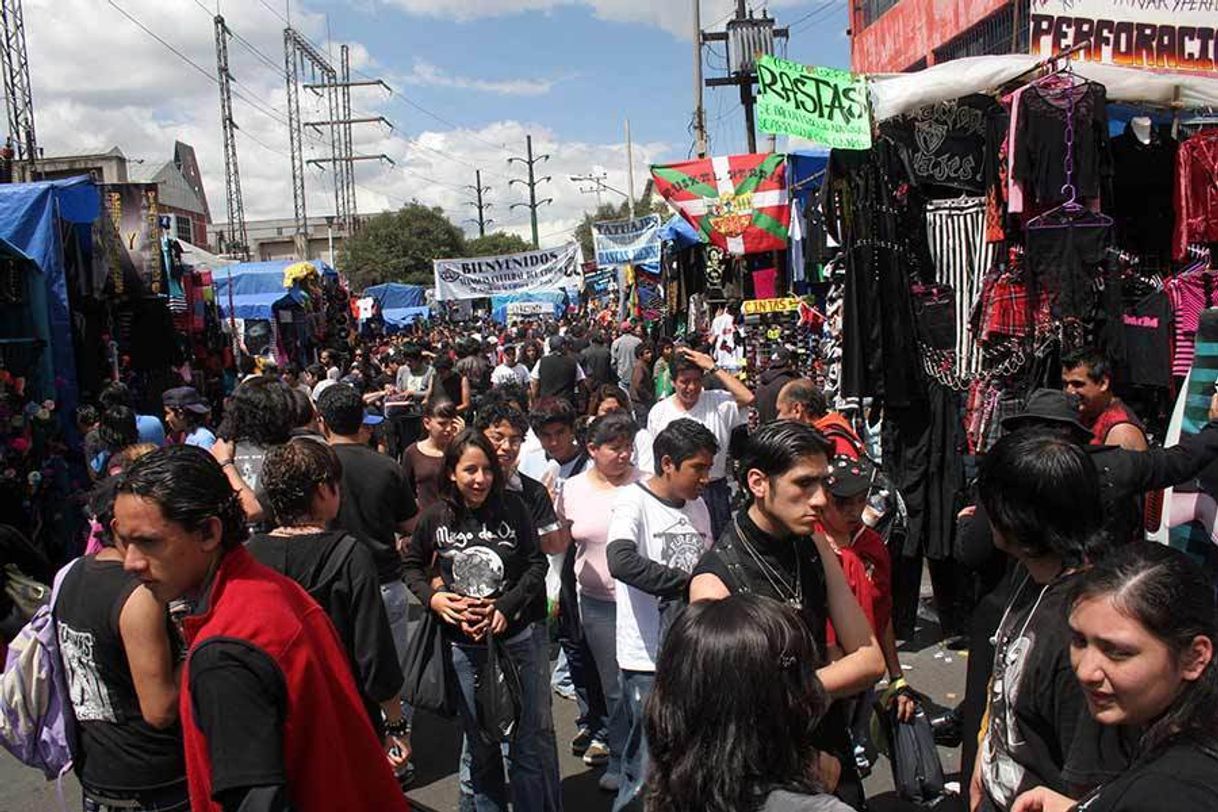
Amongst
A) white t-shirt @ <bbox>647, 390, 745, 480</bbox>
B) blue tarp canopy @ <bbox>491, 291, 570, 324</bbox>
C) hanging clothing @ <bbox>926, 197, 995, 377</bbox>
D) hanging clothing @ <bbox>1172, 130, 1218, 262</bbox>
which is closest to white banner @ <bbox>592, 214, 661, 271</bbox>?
hanging clothing @ <bbox>926, 197, 995, 377</bbox>

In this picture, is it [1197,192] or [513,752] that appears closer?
[513,752]

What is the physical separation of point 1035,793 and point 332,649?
158 centimetres

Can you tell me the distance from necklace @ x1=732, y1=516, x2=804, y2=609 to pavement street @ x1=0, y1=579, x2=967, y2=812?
2.16m

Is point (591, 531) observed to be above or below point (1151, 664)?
below

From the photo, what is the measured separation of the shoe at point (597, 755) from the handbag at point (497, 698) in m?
1.35

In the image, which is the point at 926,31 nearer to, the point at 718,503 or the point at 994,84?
the point at 994,84

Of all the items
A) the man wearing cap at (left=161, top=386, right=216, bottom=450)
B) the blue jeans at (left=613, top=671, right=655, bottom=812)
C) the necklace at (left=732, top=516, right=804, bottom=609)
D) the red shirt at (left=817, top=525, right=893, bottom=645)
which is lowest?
the blue jeans at (left=613, top=671, right=655, bottom=812)

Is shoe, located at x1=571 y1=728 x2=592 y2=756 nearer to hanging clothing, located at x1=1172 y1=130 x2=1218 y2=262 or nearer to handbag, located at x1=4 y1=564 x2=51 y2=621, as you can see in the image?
handbag, located at x1=4 y1=564 x2=51 y2=621

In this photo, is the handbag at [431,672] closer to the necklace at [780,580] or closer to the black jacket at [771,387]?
the necklace at [780,580]

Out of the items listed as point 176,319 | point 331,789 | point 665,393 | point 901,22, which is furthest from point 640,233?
point 331,789

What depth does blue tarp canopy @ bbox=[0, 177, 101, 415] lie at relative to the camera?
305 inches

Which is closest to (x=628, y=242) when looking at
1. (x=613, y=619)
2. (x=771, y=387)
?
(x=771, y=387)

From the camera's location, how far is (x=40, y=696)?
9.37 feet

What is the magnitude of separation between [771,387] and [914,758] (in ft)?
15.5
